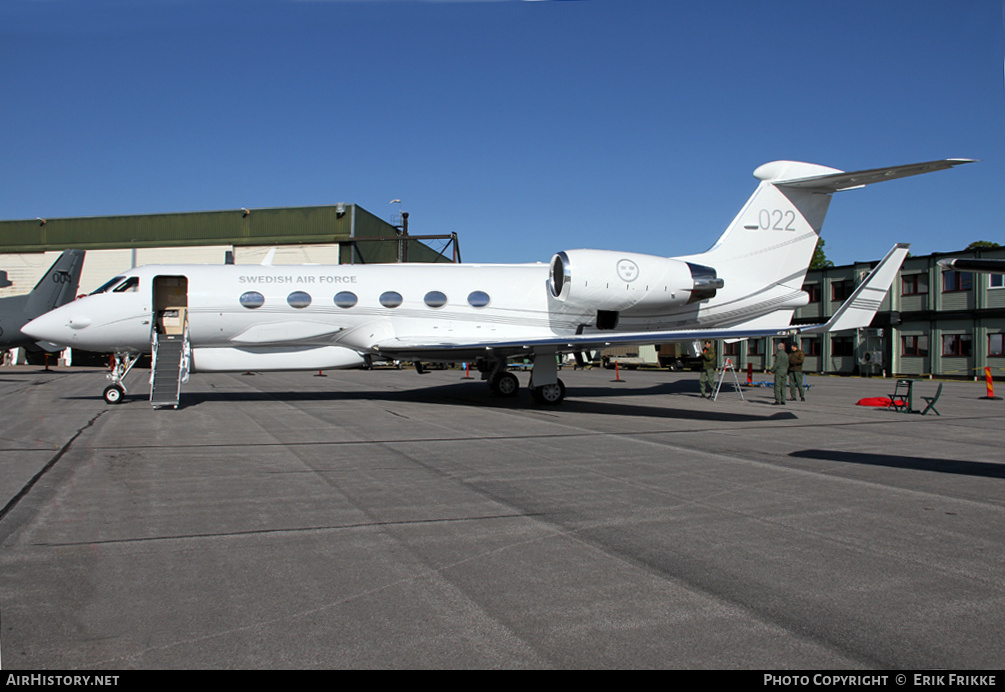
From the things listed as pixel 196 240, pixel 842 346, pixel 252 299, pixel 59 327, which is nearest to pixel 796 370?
pixel 252 299

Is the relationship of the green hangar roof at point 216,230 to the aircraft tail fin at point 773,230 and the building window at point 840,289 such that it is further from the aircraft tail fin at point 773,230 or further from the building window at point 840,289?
the aircraft tail fin at point 773,230

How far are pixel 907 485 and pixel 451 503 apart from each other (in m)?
4.57

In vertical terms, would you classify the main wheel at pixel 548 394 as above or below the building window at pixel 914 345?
below

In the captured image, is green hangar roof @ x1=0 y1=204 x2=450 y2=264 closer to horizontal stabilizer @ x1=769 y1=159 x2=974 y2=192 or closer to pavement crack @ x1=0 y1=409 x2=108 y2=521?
horizontal stabilizer @ x1=769 y1=159 x2=974 y2=192

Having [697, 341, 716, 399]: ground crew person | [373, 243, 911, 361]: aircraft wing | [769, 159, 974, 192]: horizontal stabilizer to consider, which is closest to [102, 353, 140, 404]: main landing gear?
[373, 243, 911, 361]: aircraft wing

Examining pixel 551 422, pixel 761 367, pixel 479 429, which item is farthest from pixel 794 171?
pixel 761 367

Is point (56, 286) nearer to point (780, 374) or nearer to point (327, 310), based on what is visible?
point (327, 310)

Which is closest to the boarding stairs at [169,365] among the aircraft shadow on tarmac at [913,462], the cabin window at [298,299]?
the cabin window at [298,299]

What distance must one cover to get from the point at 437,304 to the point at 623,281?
423cm

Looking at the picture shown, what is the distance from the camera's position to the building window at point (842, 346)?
39.0 meters

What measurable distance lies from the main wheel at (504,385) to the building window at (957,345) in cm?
2887

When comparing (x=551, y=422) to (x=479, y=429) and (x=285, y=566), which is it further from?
(x=285, y=566)

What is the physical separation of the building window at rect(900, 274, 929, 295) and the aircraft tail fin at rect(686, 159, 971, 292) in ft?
81.8

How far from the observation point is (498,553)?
453 centimetres
